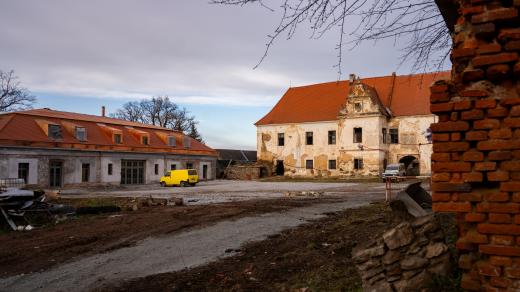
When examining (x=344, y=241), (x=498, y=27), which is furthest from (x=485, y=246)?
(x=344, y=241)

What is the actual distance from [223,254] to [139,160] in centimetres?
3696

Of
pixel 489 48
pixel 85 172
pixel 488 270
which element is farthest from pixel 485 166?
pixel 85 172

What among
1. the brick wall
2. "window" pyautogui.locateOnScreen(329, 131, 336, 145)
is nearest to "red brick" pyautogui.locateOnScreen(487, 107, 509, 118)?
the brick wall

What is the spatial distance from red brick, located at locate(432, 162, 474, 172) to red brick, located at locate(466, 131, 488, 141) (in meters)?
0.21

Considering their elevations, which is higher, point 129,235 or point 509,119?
point 509,119

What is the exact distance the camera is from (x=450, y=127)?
355 cm

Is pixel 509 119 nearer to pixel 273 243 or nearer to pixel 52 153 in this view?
pixel 273 243

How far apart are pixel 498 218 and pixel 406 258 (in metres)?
0.97

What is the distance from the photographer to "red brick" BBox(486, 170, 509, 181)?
11.0 feet

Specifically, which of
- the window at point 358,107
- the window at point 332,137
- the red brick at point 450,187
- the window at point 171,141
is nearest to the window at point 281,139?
the window at point 332,137

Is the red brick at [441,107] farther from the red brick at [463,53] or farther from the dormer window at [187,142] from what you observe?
the dormer window at [187,142]

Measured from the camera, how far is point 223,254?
8.21m

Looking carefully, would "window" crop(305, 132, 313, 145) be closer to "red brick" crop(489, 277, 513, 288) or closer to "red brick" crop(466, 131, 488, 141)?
"red brick" crop(466, 131, 488, 141)

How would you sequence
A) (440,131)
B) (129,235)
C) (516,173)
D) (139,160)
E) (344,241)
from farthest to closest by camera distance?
1. (139,160)
2. (129,235)
3. (344,241)
4. (440,131)
5. (516,173)
